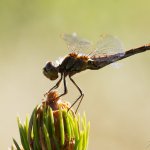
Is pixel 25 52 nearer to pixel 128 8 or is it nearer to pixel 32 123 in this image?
pixel 128 8

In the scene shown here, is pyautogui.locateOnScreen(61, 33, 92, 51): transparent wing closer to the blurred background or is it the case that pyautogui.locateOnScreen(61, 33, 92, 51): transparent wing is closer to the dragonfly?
the dragonfly

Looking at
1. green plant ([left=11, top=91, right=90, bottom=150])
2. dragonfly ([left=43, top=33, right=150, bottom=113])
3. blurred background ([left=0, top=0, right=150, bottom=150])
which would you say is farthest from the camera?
blurred background ([left=0, top=0, right=150, bottom=150])

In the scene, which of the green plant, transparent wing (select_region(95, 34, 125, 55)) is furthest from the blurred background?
the green plant

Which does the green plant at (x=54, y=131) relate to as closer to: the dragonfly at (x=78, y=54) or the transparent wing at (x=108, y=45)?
the dragonfly at (x=78, y=54)

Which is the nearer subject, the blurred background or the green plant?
the green plant

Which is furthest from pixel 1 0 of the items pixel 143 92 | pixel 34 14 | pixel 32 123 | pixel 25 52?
pixel 32 123
